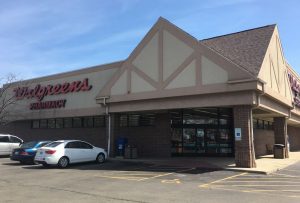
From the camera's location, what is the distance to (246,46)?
73.0 ft

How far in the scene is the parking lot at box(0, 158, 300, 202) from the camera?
11156 mm

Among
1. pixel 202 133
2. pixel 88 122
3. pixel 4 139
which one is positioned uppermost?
pixel 88 122

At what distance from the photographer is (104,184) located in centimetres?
1397

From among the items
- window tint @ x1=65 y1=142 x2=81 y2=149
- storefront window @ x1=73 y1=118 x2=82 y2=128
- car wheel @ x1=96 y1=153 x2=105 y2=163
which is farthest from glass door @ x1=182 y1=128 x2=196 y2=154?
storefront window @ x1=73 y1=118 x2=82 y2=128

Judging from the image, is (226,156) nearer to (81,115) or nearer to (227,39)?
(227,39)

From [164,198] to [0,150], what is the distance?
1915cm

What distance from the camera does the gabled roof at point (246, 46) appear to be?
2013cm

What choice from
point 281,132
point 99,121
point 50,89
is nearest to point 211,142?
point 281,132

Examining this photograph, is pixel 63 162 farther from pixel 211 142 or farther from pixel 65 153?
pixel 211 142

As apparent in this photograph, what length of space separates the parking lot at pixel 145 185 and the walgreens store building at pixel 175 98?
350cm

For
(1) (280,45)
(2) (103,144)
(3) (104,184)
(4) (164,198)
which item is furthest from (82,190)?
(1) (280,45)

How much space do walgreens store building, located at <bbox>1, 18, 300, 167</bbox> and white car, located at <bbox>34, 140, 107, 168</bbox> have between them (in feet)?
11.4

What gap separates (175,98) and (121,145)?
227 inches

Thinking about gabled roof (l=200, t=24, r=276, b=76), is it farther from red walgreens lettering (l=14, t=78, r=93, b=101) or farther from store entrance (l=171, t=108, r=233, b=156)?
red walgreens lettering (l=14, t=78, r=93, b=101)
